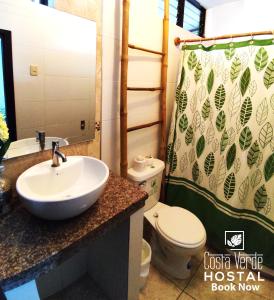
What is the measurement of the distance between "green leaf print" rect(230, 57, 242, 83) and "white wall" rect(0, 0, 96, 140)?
39.5 inches

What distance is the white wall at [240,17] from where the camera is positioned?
184cm

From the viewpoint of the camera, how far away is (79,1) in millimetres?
1161

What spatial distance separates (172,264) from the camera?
1647 mm

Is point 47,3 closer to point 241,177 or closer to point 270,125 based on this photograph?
point 270,125

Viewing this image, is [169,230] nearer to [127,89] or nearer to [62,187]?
[62,187]

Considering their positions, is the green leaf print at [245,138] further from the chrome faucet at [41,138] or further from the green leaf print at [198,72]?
the chrome faucet at [41,138]

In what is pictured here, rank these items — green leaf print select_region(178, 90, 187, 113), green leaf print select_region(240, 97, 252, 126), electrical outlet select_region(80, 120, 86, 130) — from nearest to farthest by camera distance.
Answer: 1. electrical outlet select_region(80, 120, 86, 130)
2. green leaf print select_region(240, 97, 252, 126)
3. green leaf print select_region(178, 90, 187, 113)

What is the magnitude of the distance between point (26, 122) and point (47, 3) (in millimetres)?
591

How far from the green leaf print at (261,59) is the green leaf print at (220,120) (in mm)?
375

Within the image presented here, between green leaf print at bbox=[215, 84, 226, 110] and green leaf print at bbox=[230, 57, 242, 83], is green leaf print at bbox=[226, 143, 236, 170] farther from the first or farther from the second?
green leaf print at bbox=[230, 57, 242, 83]

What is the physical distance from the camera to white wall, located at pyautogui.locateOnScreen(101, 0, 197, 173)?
136 cm

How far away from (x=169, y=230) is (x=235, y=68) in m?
1.25

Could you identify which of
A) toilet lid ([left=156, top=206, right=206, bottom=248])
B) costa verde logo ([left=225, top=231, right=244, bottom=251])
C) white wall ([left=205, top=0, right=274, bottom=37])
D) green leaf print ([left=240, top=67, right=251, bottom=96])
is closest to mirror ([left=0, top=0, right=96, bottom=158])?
toilet lid ([left=156, top=206, right=206, bottom=248])

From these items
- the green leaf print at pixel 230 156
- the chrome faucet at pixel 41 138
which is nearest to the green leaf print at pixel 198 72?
the green leaf print at pixel 230 156
